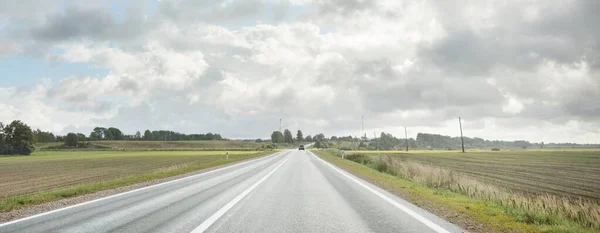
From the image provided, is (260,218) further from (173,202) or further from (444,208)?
(444,208)

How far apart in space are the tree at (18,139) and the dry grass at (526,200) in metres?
108

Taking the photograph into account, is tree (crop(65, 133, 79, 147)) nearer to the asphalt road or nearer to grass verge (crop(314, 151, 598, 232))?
the asphalt road

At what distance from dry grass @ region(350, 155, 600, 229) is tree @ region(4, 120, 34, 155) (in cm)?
10803

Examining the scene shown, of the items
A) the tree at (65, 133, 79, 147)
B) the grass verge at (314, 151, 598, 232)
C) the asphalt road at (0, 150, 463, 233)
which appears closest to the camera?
the asphalt road at (0, 150, 463, 233)

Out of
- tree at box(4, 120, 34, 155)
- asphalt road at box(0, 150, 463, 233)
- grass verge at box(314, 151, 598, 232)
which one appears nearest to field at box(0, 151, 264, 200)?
asphalt road at box(0, 150, 463, 233)

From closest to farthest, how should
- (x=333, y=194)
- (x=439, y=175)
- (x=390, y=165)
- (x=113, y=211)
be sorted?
(x=113, y=211)
(x=333, y=194)
(x=439, y=175)
(x=390, y=165)

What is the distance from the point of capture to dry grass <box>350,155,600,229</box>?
8.22 m

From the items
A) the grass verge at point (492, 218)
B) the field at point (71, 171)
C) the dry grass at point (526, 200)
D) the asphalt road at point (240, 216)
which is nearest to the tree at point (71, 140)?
the field at point (71, 171)

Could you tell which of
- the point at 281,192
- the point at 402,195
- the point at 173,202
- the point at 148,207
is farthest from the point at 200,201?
the point at 402,195

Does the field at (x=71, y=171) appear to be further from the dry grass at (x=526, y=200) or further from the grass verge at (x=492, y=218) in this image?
the grass verge at (x=492, y=218)

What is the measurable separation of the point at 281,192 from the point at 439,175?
11.2m

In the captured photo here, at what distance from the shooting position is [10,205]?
10.3m

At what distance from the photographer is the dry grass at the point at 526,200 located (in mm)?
8223

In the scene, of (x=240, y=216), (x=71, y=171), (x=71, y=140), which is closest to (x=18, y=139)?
(x=71, y=140)
